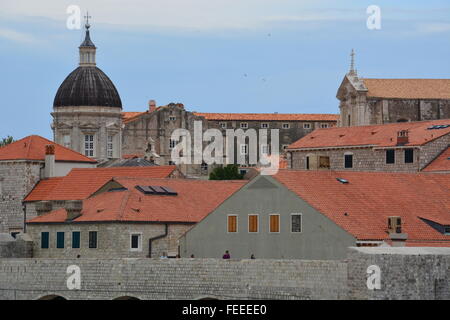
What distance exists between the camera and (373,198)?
6881cm

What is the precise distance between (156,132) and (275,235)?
85909 mm

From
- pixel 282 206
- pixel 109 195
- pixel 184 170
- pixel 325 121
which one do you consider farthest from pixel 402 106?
pixel 282 206

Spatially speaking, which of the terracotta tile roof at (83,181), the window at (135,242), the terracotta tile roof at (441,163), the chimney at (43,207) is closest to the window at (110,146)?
the terracotta tile roof at (83,181)

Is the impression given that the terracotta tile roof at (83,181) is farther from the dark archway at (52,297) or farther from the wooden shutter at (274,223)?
the wooden shutter at (274,223)

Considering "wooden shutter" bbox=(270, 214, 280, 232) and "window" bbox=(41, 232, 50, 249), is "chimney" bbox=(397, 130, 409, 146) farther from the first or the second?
"wooden shutter" bbox=(270, 214, 280, 232)

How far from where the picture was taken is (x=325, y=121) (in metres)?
166

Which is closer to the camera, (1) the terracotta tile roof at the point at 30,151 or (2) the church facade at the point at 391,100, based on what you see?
(1) the terracotta tile roof at the point at 30,151

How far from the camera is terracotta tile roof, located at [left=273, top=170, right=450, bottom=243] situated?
64625mm

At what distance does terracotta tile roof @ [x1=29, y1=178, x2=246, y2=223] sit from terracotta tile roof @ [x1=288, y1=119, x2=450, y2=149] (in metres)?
16.4

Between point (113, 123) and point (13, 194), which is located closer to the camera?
point (13, 194)

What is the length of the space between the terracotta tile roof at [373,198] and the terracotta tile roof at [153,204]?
720 centimetres

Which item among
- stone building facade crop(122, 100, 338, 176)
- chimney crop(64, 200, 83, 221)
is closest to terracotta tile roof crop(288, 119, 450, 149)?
chimney crop(64, 200, 83, 221)

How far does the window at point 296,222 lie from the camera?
65.2 metres
